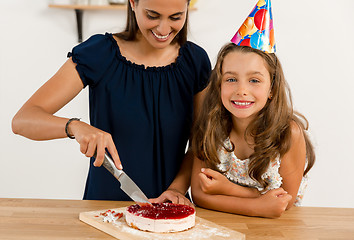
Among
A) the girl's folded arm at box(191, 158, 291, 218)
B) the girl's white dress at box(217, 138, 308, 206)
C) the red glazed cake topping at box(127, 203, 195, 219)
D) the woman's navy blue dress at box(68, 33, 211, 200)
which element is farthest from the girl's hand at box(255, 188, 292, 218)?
the woman's navy blue dress at box(68, 33, 211, 200)

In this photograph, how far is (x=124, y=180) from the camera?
1320 millimetres

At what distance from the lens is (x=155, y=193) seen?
5.76 ft

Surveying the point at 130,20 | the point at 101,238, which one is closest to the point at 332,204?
the point at 130,20

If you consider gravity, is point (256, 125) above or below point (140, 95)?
below

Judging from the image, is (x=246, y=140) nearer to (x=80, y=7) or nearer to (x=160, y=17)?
(x=160, y=17)

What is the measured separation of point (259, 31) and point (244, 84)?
21cm

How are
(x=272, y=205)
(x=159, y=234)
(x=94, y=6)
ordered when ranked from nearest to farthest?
(x=159, y=234) → (x=272, y=205) → (x=94, y=6)

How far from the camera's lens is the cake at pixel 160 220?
1.23m

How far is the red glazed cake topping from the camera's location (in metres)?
1.25

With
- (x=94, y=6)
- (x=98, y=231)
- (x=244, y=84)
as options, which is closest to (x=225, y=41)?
(x=94, y=6)

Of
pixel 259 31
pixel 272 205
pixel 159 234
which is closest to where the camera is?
pixel 159 234

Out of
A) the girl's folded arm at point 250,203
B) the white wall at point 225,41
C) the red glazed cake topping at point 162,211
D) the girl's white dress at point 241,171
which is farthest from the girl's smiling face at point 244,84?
the white wall at point 225,41

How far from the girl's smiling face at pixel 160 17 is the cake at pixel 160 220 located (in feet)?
1.83

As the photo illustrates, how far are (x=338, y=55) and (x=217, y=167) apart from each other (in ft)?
6.94
